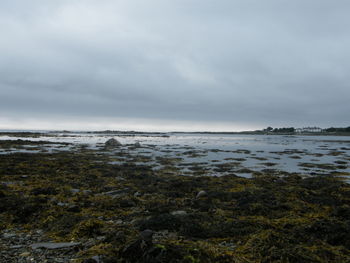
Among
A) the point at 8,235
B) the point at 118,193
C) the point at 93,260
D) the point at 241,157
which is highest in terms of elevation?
the point at 93,260

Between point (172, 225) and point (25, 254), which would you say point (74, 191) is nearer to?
point (25, 254)

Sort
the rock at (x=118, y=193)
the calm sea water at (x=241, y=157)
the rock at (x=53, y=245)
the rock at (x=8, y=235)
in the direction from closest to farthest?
the rock at (x=53, y=245)
the rock at (x=8, y=235)
the rock at (x=118, y=193)
the calm sea water at (x=241, y=157)

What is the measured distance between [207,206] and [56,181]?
6498mm

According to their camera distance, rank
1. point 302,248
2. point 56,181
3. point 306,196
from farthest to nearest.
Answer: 1. point 56,181
2. point 306,196
3. point 302,248

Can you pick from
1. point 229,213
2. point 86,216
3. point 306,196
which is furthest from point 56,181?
point 306,196

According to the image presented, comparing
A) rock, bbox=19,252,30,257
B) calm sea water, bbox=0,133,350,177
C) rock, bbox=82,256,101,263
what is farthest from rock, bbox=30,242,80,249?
calm sea water, bbox=0,133,350,177

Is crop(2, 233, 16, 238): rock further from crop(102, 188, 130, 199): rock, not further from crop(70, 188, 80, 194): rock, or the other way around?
crop(70, 188, 80, 194): rock

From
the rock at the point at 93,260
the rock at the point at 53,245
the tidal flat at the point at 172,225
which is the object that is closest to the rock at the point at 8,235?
the tidal flat at the point at 172,225

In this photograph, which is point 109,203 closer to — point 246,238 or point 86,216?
point 86,216

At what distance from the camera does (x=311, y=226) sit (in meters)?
3.89

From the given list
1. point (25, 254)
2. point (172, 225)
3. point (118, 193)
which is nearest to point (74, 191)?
point (118, 193)

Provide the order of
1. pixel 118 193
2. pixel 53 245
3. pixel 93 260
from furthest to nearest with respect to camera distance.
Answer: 1. pixel 118 193
2. pixel 53 245
3. pixel 93 260

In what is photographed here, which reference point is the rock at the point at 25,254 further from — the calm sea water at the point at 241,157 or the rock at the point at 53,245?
the calm sea water at the point at 241,157

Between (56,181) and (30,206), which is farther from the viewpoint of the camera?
(56,181)
